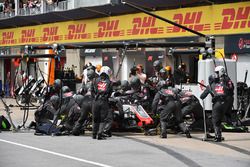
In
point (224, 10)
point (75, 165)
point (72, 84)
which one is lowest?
point (75, 165)

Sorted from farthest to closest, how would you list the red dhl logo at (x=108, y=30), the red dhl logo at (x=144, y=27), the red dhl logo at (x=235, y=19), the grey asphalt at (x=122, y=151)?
the red dhl logo at (x=108, y=30) → the red dhl logo at (x=144, y=27) → the red dhl logo at (x=235, y=19) → the grey asphalt at (x=122, y=151)

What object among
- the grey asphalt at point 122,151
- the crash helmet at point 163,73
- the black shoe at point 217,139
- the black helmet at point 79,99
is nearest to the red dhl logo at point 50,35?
the black helmet at point 79,99

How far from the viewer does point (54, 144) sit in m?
13.4

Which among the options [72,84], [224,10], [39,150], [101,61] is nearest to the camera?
[39,150]

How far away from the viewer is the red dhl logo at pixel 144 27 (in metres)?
28.6

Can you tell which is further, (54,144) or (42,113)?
(42,113)

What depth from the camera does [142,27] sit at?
29.4 metres

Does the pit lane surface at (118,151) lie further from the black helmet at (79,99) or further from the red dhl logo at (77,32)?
the red dhl logo at (77,32)

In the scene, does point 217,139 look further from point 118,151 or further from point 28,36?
point 28,36

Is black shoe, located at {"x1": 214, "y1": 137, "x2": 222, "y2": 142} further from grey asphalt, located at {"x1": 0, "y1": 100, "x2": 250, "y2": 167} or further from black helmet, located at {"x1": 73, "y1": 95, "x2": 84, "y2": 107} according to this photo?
black helmet, located at {"x1": 73, "y1": 95, "x2": 84, "y2": 107}

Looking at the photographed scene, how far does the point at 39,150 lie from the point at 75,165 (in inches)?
90.5

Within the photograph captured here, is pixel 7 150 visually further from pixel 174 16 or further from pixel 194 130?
pixel 174 16

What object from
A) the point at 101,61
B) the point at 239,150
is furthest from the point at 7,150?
the point at 101,61

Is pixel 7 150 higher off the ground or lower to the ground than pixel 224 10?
lower
